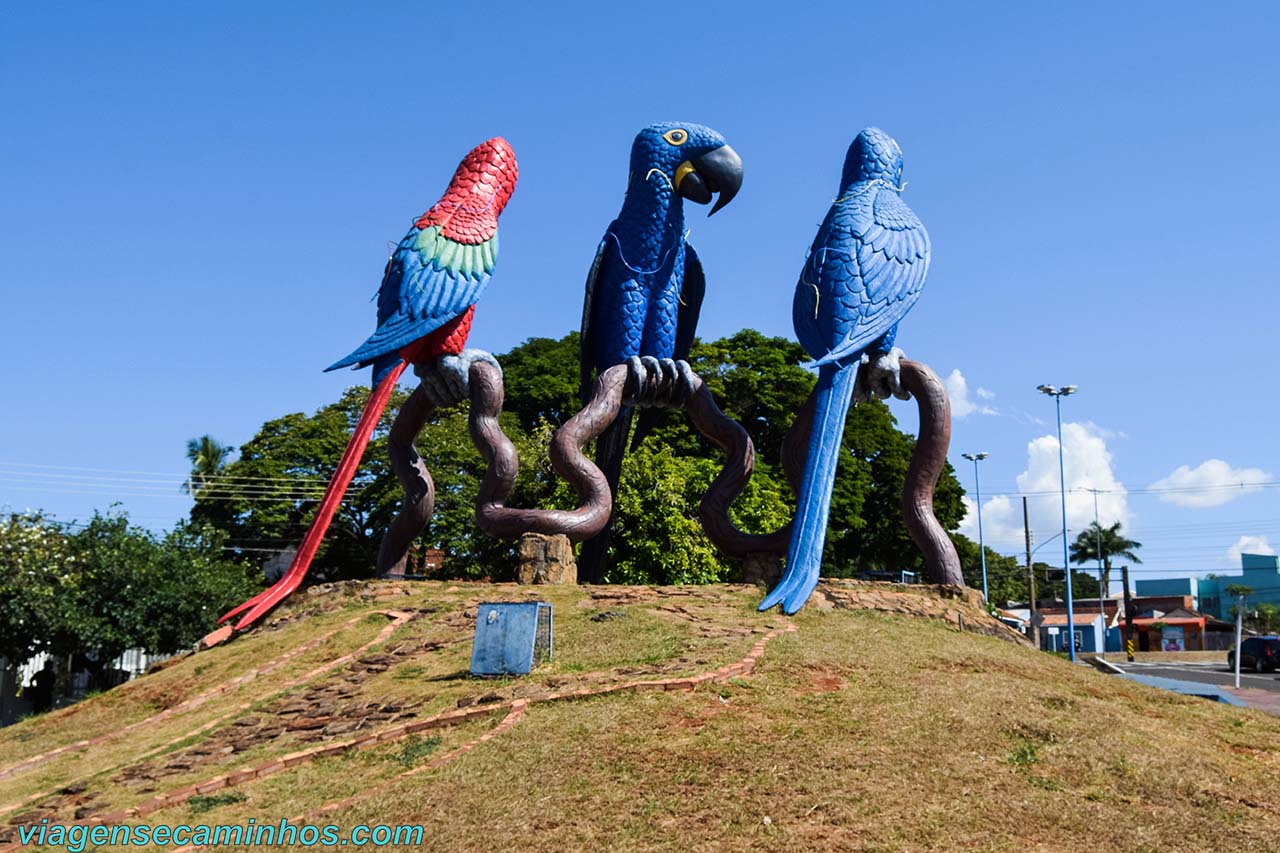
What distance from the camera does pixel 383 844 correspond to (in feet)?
22.4

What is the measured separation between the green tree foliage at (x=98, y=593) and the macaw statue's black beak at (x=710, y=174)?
13.4 m

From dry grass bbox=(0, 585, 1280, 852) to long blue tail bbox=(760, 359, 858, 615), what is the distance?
1.23 m

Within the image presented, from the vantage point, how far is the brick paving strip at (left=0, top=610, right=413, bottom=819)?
9766 mm

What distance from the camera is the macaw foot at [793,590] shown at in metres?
12.8

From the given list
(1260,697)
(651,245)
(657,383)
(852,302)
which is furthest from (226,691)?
(1260,697)

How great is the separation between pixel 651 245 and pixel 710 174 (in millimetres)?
1418

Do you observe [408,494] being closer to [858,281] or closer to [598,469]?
[598,469]

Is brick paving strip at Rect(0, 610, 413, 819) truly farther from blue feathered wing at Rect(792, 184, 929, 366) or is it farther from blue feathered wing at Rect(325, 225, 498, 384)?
blue feathered wing at Rect(792, 184, 929, 366)

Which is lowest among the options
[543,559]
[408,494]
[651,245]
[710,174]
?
[543,559]

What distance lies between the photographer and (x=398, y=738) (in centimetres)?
896

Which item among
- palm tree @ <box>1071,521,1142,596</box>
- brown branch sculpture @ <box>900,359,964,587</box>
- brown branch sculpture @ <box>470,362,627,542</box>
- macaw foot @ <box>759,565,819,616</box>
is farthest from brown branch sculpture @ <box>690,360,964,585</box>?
palm tree @ <box>1071,521,1142,596</box>

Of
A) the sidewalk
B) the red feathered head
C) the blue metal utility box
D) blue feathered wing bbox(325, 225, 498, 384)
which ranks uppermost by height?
the red feathered head

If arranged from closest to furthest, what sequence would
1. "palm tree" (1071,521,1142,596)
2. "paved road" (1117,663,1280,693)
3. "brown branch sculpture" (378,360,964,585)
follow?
1. "brown branch sculpture" (378,360,964,585)
2. "paved road" (1117,663,1280,693)
3. "palm tree" (1071,521,1142,596)

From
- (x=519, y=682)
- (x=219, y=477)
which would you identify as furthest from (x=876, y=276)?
(x=219, y=477)
